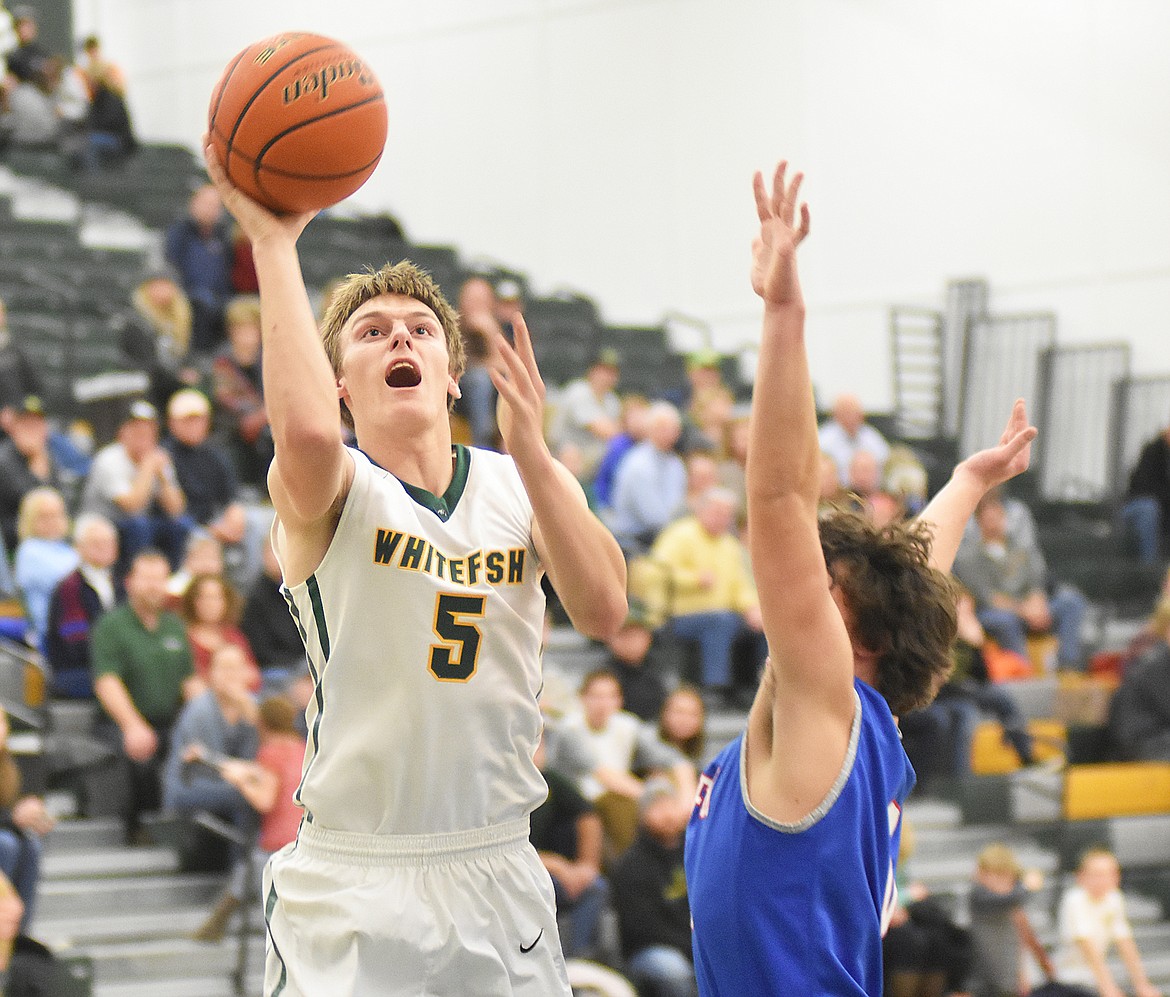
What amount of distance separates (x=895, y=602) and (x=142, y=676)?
5.28 m

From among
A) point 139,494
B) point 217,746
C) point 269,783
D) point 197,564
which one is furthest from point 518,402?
point 139,494

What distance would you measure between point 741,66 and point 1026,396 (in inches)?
173

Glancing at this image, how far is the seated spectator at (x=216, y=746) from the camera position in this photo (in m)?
7.17

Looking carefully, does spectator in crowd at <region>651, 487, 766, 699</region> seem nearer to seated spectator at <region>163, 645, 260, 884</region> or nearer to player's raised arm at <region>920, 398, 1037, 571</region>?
seated spectator at <region>163, 645, 260, 884</region>

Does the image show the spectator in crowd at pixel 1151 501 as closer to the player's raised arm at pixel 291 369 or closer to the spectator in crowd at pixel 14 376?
the spectator in crowd at pixel 14 376

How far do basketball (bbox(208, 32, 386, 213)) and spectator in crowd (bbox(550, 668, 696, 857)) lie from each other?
16.1 feet

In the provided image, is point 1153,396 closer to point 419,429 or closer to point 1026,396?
point 1026,396

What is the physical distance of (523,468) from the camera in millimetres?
2918

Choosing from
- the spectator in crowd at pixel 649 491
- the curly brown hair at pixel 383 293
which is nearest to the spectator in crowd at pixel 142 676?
the spectator in crowd at pixel 649 491

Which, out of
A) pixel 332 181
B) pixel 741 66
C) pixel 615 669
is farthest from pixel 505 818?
pixel 741 66

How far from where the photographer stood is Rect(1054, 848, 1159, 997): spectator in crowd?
26.0ft

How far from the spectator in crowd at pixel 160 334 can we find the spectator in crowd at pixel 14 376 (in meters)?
0.69

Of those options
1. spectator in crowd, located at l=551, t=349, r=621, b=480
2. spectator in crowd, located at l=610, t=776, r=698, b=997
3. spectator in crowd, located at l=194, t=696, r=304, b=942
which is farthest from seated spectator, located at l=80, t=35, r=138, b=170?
spectator in crowd, located at l=610, t=776, r=698, b=997

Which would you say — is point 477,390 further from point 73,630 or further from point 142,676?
point 142,676
